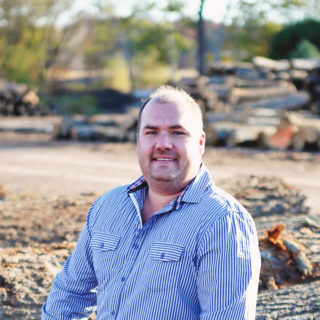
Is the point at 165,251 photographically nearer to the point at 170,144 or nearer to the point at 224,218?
the point at 224,218

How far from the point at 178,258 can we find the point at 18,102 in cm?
1995

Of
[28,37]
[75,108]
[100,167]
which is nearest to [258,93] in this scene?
[75,108]

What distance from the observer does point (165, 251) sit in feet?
5.99

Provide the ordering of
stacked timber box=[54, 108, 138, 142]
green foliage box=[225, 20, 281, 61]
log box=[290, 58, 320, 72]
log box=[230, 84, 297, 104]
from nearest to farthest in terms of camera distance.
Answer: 1. stacked timber box=[54, 108, 138, 142]
2. log box=[230, 84, 297, 104]
3. log box=[290, 58, 320, 72]
4. green foliage box=[225, 20, 281, 61]

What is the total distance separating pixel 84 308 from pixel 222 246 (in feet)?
2.58

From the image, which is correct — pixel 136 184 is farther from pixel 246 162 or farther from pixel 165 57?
pixel 165 57

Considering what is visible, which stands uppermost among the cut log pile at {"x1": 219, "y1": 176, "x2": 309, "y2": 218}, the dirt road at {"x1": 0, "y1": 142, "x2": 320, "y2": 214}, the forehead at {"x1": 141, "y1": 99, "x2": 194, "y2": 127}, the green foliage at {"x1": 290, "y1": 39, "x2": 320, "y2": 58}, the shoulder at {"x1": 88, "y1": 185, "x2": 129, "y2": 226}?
the green foliage at {"x1": 290, "y1": 39, "x2": 320, "y2": 58}

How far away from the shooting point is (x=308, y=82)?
17.8 m

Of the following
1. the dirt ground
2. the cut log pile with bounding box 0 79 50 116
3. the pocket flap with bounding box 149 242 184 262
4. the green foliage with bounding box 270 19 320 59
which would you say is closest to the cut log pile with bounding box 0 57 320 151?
the cut log pile with bounding box 0 79 50 116

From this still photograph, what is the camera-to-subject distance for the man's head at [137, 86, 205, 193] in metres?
1.95

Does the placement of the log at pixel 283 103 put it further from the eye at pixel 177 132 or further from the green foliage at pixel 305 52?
the eye at pixel 177 132

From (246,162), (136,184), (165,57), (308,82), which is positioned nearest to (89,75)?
(165,57)

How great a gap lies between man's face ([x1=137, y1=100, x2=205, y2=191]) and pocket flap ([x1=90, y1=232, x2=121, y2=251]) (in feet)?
0.87

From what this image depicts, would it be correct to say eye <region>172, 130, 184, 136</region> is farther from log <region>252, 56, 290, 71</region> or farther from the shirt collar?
log <region>252, 56, 290, 71</region>
